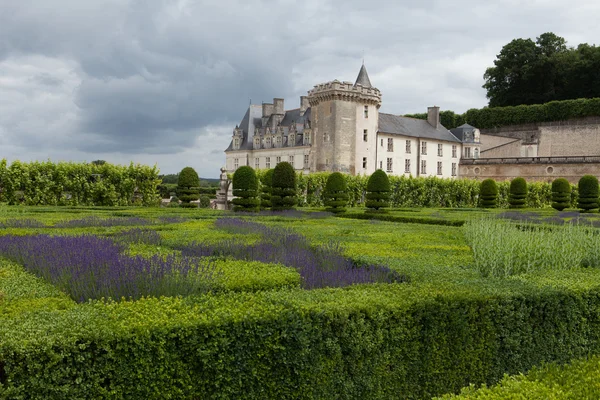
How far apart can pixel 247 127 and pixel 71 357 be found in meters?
57.2

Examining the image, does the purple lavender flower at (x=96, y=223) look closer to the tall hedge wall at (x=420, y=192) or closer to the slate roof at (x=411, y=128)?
the tall hedge wall at (x=420, y=192)

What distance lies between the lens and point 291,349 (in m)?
3.68

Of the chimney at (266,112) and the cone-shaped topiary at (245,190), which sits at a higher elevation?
the chimney at (266,112)

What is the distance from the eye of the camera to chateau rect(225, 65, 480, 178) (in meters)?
43.9

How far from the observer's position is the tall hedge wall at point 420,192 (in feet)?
102

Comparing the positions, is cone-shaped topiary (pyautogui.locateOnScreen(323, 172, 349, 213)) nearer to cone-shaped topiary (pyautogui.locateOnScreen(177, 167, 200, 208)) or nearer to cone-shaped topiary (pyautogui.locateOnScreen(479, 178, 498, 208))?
cone-shaped topiary (pyautogui.locateOnScreen(177, 167, 200, 208))

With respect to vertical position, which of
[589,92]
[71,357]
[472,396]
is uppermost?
[589,92]

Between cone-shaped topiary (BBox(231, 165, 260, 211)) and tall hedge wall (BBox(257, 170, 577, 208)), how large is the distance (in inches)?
384

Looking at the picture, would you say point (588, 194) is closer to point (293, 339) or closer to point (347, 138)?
point (347, 138)

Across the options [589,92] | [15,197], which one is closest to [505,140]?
[589,92]

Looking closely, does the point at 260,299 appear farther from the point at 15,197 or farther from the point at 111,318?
the point at 15,197

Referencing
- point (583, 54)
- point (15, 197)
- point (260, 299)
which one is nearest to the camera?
point (260, 299)

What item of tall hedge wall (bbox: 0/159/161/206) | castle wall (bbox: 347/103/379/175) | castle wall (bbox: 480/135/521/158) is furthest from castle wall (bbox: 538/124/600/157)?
tall hedge wall (bbox: 0/159/161/206)

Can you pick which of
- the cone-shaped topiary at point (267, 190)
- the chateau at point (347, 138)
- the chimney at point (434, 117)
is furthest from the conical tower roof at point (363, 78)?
the cone-shaped topiary at point (267, 190)
